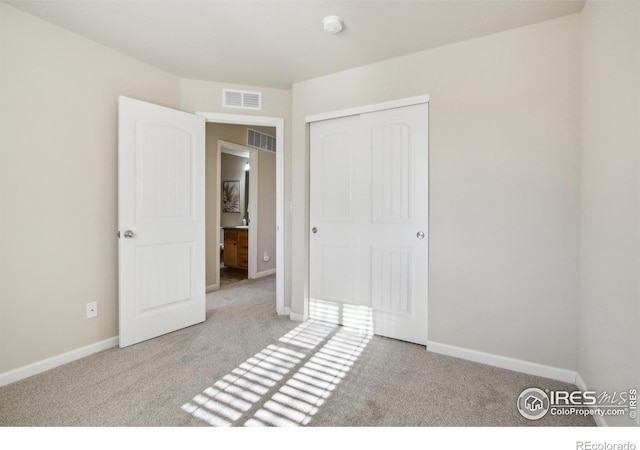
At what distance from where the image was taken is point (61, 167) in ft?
7.11

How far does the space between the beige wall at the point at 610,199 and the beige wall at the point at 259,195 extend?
391cm

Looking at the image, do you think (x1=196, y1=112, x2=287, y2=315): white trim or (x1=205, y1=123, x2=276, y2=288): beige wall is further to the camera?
(x1=205, y1=123, x2=276, y2=288): beige wall

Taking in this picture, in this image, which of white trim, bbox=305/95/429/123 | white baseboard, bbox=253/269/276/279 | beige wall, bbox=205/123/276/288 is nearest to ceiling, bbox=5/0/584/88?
white trim, bbox=305/95/429/123

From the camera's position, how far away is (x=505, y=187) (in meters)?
2.15

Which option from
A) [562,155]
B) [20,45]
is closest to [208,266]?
[20,45]

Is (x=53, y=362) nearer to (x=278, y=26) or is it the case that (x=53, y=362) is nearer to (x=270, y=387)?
(x=270, y=387)

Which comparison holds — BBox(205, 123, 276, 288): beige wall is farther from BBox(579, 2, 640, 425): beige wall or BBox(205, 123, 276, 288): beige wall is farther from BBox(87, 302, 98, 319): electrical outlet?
BBox(579, 2, 640, 425): beige wall

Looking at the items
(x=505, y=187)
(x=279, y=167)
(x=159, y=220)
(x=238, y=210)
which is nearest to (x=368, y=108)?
(x=279, y=167)

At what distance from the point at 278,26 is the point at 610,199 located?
2215 mm

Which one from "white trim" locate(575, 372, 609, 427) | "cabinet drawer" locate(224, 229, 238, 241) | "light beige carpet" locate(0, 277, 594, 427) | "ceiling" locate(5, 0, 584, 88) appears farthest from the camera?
"cabinet drawer" locate(224, 229, 238, 241)

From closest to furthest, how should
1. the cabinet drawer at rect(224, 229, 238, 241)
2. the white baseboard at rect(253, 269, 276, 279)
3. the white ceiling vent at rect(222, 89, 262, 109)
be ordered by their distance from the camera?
the white ceiling vent at rect(222, 89, 262, 109) → the white baseboard at rect(253, 269, 276, 279) → the cabinet drawer at rect(224, 229, 238, 241)

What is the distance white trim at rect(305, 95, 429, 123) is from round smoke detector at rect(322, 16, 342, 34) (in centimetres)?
70

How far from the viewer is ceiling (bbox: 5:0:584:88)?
75.3 inches

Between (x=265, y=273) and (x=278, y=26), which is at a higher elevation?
(x=278, y=26)
